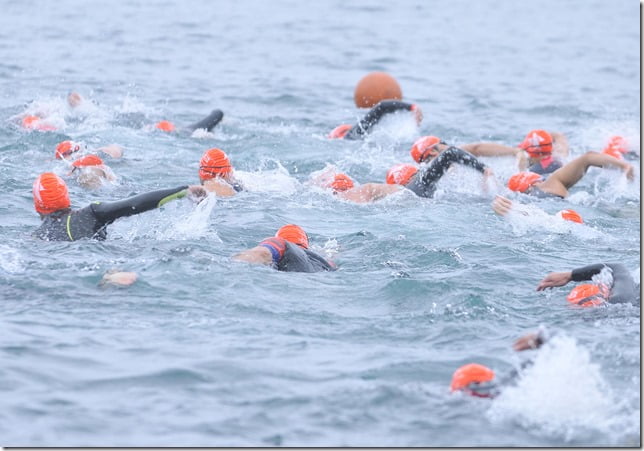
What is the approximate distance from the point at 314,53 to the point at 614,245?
56.5ft

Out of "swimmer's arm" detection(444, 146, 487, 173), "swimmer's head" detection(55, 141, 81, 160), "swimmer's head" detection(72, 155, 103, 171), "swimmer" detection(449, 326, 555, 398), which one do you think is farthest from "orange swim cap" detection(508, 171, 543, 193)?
"swimmer" detection(449, 326, 555, 398)

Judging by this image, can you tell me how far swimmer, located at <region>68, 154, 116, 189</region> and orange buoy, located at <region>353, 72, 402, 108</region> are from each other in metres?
6.48

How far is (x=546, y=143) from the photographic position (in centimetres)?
1566

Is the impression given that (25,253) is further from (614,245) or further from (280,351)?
(614,245)

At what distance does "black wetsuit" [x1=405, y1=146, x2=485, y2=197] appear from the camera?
13562 millimetres

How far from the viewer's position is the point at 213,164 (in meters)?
13.5

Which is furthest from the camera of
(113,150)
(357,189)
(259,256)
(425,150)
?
(113,150)

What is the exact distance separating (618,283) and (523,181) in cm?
519

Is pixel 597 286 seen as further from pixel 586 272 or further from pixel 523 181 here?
pixel 523 181

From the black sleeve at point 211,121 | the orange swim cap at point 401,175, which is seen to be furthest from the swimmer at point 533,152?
the black sleeve at point 211,121

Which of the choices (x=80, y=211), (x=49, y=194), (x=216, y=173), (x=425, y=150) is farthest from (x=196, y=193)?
(x=425, y=150)

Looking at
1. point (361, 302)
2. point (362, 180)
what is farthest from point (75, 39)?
point (361, 302)

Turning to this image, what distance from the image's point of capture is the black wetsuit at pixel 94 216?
34.1 feet

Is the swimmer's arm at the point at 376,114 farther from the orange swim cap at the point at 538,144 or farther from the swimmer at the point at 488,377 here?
the swimmer at the point at 488,377
